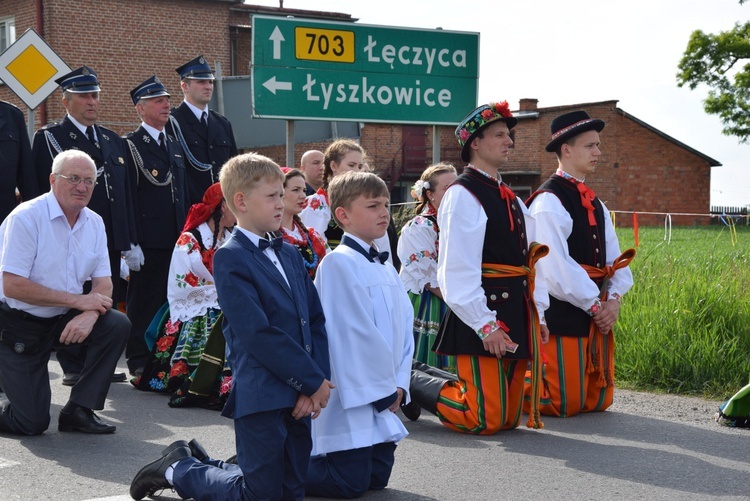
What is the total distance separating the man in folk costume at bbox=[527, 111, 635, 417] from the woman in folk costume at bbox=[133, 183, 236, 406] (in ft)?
7.72

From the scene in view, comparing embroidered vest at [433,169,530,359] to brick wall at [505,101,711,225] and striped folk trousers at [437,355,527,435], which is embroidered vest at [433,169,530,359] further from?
brick wall at [505,101,711,225]

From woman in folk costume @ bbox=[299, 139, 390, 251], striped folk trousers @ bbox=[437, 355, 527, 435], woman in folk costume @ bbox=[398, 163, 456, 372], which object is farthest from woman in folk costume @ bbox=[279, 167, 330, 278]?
striped folk trousers @ bbox=[437, 355, 527, 435]

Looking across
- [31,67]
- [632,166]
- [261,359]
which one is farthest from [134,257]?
[632,166]

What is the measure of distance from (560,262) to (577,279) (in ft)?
0.52

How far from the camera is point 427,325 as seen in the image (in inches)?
316

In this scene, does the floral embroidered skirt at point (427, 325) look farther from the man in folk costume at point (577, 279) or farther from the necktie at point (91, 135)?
the necktie at point (91, 135)

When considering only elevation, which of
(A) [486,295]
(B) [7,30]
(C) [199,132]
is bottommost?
(A) [486,295]

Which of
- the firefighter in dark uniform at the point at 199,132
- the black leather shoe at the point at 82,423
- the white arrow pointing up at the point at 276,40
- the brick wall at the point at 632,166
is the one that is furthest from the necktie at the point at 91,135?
the brick wall at the point at 632,166

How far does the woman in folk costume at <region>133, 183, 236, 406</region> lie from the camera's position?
765 centimetres

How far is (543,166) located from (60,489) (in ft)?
136

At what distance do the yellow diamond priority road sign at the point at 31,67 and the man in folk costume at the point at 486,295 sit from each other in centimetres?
585

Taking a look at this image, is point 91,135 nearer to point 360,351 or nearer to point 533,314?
point 533,314

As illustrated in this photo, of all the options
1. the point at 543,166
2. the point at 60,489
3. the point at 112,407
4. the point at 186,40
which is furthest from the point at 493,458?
the point at 543,166

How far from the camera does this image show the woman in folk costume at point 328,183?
316 inches
